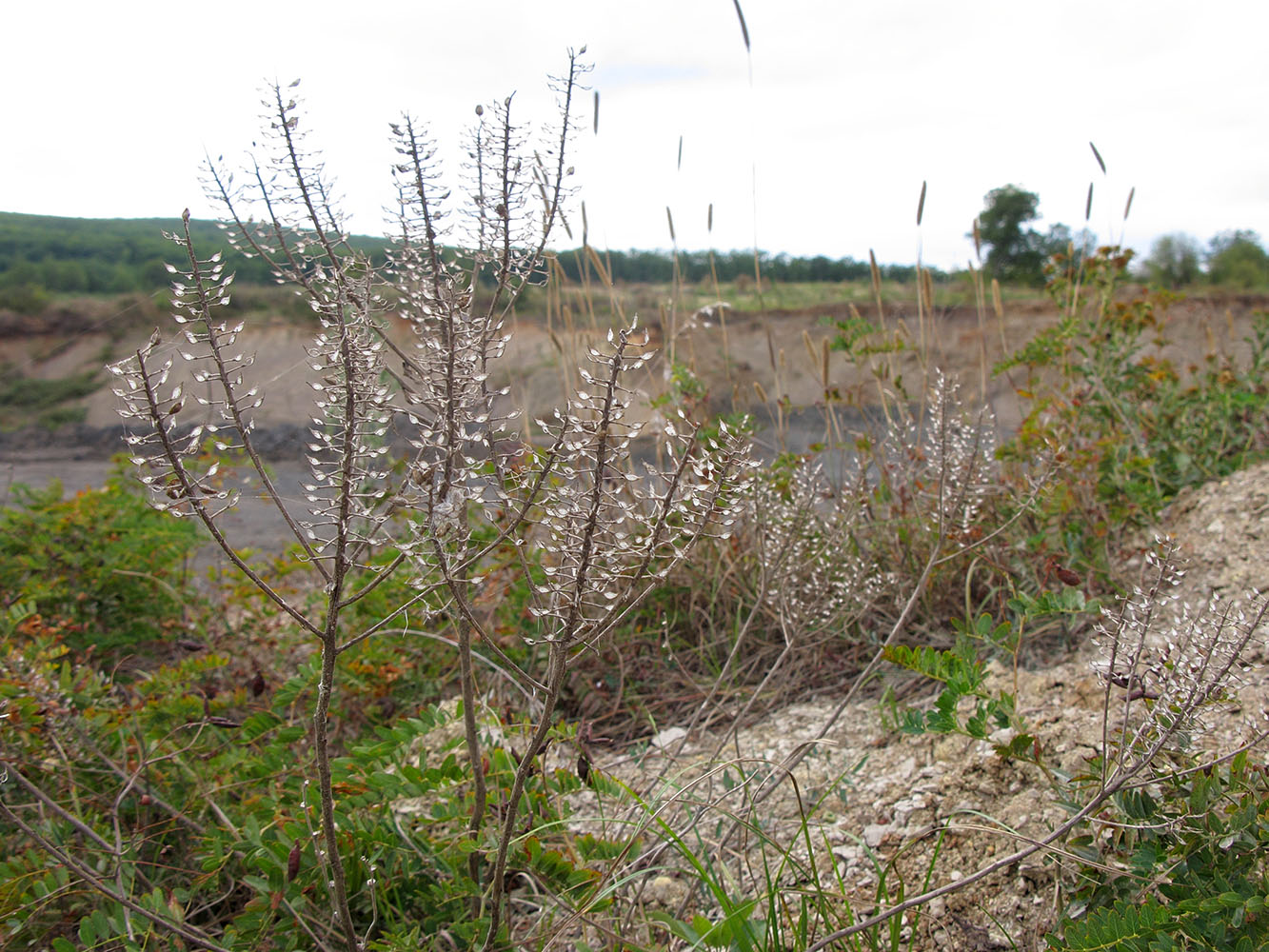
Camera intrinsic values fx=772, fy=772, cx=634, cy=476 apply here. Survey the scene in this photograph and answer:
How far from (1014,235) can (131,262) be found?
1223 centimetres

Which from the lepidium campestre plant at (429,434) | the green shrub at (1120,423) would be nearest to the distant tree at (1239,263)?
the green shrub at (1120,423)

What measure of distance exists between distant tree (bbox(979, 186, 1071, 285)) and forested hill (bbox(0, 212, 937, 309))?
3.55ft

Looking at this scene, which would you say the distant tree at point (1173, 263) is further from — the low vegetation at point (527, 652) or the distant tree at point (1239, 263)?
the low vegetation at point (527, 652)

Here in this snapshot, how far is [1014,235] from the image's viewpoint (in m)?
9.43

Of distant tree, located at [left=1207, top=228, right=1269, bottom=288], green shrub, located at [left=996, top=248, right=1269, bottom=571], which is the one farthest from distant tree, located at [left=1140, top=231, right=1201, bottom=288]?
green shrub, located at [left=996, top=248, right=1269, bottom=571]

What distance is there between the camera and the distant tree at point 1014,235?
863cm

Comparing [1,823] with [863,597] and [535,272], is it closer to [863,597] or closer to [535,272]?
[535,272]

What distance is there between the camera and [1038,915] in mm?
1182

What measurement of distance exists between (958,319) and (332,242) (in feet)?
38.5

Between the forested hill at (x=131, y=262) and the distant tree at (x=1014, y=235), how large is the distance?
1.08 meters

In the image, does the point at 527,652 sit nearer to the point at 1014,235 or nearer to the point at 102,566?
the point at 102,566

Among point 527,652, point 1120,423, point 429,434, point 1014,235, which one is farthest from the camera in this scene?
point 1014,235

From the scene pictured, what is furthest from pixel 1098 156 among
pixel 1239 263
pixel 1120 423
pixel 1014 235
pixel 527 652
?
pixel 1239 263

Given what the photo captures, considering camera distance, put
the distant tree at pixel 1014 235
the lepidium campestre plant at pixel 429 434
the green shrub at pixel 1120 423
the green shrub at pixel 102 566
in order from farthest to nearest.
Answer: the distant tree at pixel 1014 235 → the green shrub at pixel 102 566 → the green shrub at pixel 1120 423 → the lepidium campestre plant at pixel 429 434
